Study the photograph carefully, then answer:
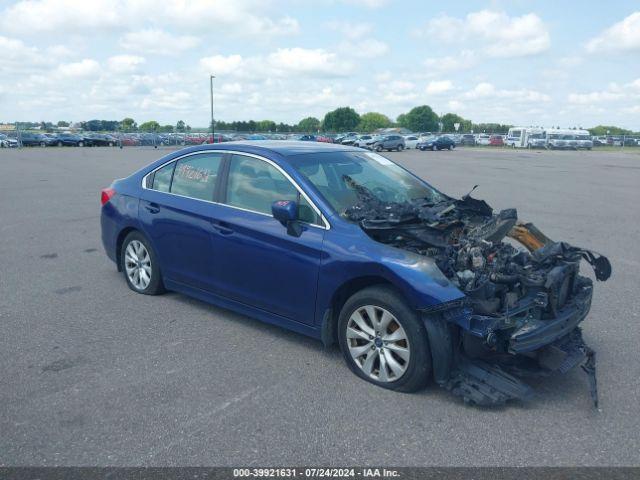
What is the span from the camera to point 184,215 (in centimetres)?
515

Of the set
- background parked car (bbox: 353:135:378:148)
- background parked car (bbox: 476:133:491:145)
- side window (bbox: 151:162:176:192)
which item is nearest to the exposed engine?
side window (bbox: 151:162:176:192)

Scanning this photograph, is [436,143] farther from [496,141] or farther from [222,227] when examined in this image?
[222,227]

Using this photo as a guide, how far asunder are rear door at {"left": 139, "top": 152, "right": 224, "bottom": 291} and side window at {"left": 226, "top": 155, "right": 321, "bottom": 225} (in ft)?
0.65

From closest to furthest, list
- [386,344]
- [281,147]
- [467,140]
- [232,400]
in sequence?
1. [232,400]
2. [386,344]
3. [281,147]
4. [467,140]

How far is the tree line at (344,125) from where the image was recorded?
3504 inches

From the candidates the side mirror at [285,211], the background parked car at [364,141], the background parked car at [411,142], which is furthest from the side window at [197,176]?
the background parked car at [411,142]

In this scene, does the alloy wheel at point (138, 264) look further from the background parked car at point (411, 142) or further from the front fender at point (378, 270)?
the background parked car at point (411, 142)

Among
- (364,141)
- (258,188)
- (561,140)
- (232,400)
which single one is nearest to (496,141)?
(561,140)

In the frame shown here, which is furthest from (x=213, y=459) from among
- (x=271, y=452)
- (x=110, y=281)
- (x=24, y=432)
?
(x=110, y=281)

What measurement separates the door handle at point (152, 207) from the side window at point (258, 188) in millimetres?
932

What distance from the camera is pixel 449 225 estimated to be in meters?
4.22

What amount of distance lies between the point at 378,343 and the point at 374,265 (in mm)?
537

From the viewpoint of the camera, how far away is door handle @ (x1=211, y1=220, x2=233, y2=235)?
474 cm

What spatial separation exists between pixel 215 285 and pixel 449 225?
6.69 ft
